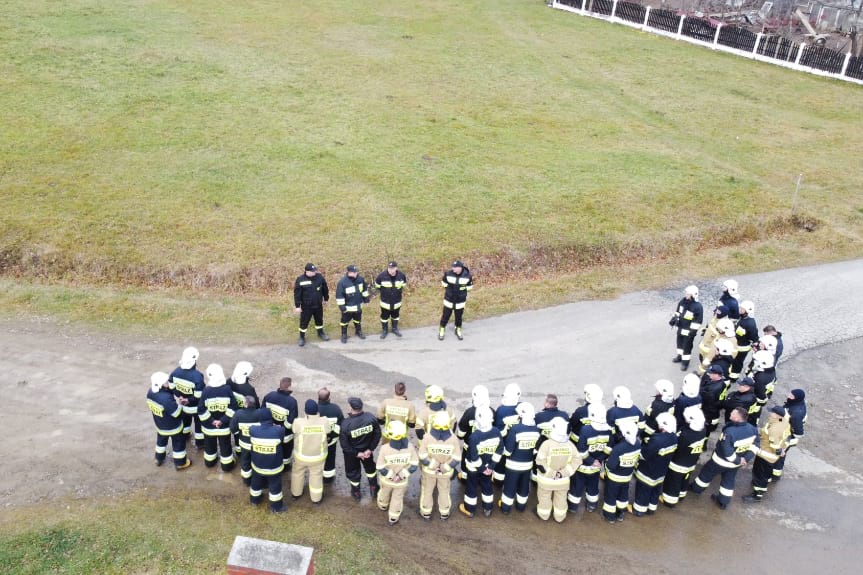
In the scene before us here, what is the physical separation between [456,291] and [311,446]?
527 centimetres

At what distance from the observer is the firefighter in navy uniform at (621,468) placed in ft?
29.5

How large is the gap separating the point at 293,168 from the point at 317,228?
375 centimetres

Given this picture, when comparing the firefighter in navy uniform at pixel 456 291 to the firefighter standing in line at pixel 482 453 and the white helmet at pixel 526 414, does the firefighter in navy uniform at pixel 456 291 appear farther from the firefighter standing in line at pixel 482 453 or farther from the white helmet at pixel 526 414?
the white helmet at pixel 526 414

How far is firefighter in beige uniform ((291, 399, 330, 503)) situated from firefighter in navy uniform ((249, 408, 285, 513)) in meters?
0.24

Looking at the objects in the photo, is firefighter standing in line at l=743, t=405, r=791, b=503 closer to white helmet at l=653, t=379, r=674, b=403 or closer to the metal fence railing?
white helmet at l=653, t=379, r=674, b=403

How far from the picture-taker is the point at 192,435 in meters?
10.6

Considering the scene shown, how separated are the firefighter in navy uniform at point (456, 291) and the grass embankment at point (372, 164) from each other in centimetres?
91

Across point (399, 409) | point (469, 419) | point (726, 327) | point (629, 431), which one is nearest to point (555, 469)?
point (629, 431)

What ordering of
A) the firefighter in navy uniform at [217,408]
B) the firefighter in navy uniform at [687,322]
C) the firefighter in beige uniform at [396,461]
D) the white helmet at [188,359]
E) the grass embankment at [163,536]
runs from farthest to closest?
the firefighter in navy uniform at [687,322], the white helmet at [188,359], the firefighter in navy uniform at [217,408], the firefighter in beige uniform at [396,461], the grass embankment at [163,536]

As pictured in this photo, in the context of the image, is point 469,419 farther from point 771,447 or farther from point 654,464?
point 771,447

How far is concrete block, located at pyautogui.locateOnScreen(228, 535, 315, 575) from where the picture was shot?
708cm

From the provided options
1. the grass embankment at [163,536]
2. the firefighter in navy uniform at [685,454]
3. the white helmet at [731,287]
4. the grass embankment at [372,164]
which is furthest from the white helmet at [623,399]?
the grass embankment at [372,164]

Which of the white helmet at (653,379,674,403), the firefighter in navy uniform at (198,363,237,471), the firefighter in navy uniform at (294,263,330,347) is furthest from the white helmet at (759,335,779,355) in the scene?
the firefighter in navy uniform at (198,363,237,471)

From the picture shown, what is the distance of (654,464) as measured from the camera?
9219 millimetres
